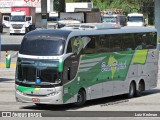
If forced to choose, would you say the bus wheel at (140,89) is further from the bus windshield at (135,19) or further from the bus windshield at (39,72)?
the bus windshield at (135,19)

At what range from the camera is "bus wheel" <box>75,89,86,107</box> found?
22.4 meters

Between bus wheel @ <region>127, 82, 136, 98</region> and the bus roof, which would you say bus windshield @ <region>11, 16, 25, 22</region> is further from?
the bus roof

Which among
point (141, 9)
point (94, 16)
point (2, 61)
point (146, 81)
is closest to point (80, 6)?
point (94, 16)

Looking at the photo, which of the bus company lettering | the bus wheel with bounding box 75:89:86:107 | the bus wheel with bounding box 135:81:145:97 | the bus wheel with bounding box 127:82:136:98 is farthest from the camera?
the bus wheel with bounding box 135:81:145:97

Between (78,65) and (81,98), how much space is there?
1.25m

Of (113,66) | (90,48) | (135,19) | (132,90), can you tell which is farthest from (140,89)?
(135,19)

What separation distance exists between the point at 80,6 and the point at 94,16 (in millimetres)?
12254


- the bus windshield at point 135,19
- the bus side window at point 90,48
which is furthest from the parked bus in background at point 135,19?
the bus side window at point 90,48

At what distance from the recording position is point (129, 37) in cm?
2583

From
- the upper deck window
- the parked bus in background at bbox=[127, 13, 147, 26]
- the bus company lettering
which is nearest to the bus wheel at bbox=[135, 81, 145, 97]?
the bus company lettering

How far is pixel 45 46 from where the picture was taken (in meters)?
21.6

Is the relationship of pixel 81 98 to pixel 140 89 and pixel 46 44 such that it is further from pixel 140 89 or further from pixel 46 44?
pixel 140 89

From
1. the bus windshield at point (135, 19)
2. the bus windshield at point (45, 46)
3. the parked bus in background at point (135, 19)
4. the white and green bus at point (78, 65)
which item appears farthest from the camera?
→ the bus windshield at point (135, 19)

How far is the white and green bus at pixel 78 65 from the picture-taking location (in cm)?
2127
